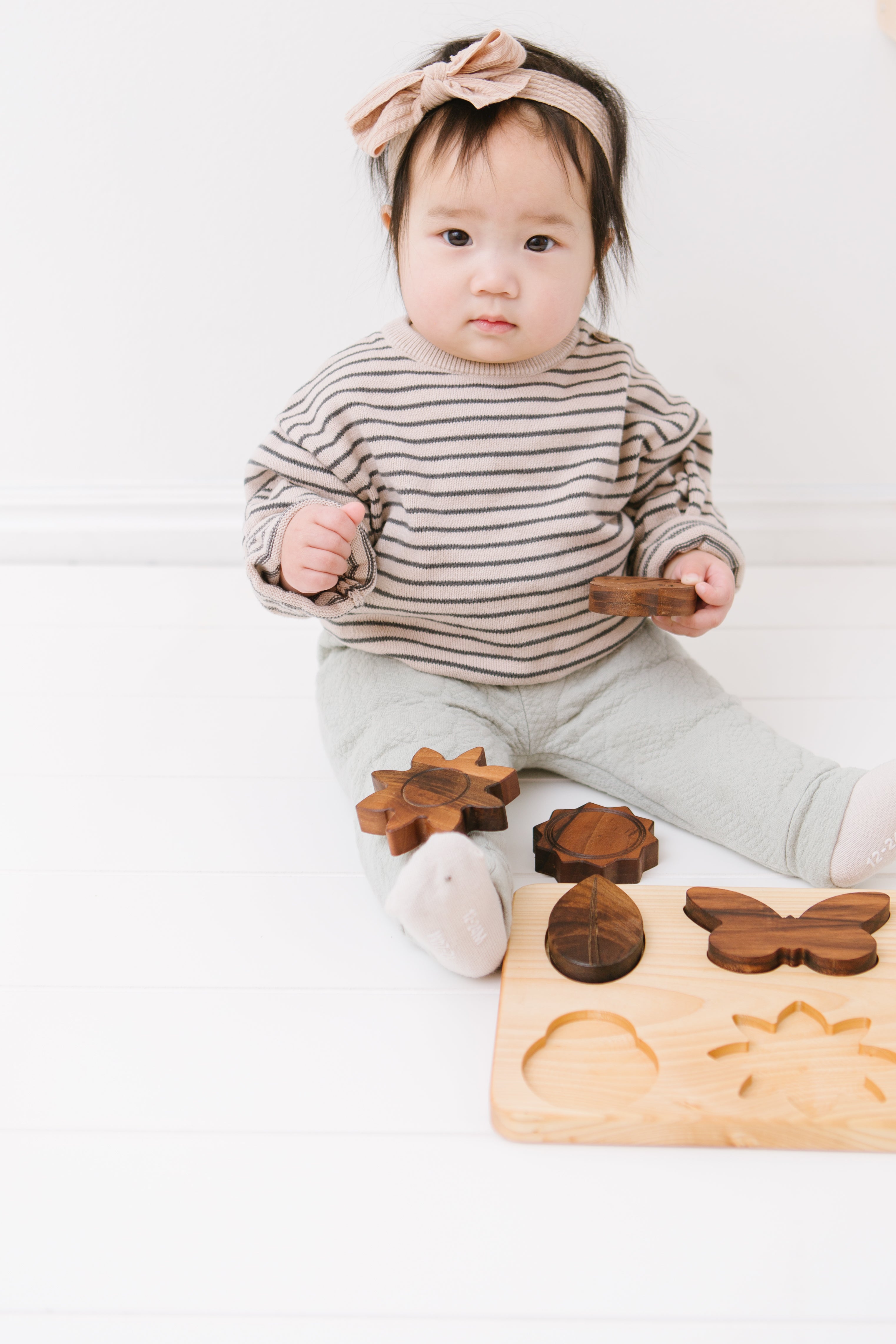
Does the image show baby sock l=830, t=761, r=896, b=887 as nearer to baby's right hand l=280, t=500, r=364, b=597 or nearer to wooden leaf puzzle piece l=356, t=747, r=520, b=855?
wooden leaf puzzle piece l=356, t=747, r=520, b=855

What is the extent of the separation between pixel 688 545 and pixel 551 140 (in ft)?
1.12

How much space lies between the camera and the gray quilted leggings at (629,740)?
821 mm

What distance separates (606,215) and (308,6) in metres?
0.60

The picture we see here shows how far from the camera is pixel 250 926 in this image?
78 cm

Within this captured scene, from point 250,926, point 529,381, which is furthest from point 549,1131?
point 529,381

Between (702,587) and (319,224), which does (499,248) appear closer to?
(702,587)

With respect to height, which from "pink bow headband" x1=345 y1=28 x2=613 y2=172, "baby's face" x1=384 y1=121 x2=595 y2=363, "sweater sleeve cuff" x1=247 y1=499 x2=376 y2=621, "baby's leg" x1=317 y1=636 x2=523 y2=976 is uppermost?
"pink bow headband" x1=345 y1=28 x2=613 y2=172

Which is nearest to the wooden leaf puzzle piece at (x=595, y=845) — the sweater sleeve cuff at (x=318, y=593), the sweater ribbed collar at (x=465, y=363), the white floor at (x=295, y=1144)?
the white floor at (x=295, y=1144)

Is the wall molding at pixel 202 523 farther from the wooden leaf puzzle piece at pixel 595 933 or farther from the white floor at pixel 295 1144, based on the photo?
the wooden leaf puzzle piece at pixel 595 933

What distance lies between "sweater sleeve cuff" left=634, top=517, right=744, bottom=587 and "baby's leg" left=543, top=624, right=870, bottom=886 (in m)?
0.07

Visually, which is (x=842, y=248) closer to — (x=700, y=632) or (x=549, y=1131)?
(x=700, y=632)

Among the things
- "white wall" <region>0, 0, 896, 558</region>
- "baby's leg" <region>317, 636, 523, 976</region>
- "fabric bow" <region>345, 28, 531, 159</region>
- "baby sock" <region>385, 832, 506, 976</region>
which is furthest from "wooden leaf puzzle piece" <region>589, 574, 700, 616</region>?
"white wall" <region>0, 0, 896, 558</region>

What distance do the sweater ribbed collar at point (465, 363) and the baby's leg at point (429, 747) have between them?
0.25 meters

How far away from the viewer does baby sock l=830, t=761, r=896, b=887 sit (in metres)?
0.78
